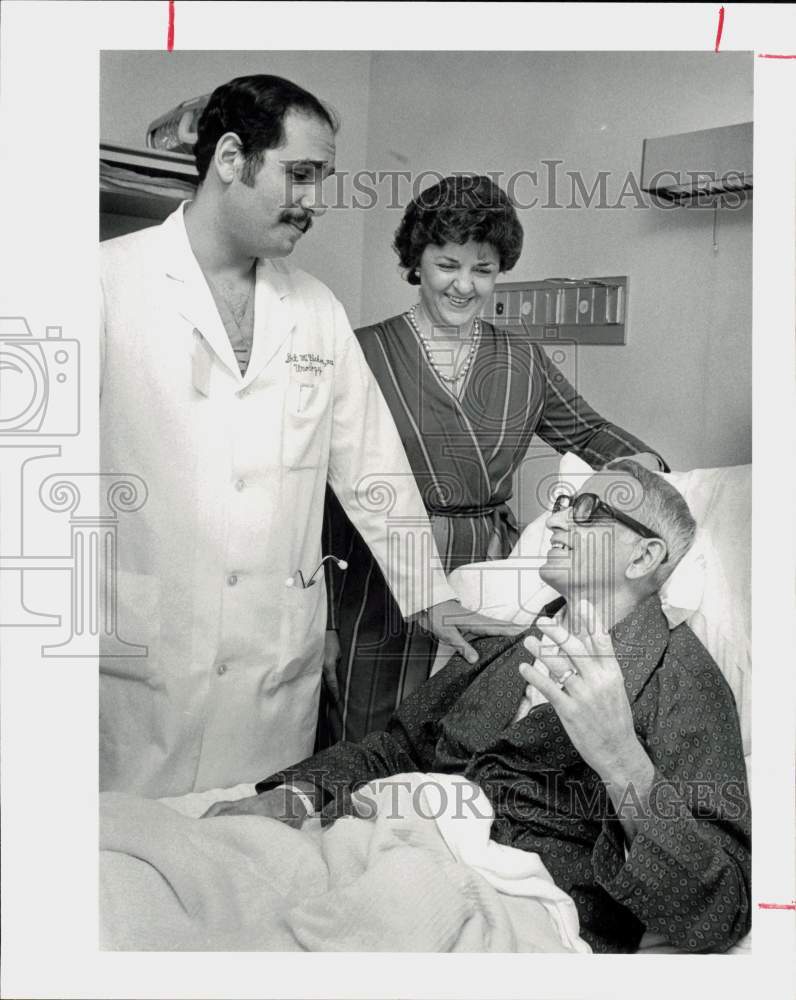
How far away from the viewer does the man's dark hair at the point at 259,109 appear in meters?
1.66

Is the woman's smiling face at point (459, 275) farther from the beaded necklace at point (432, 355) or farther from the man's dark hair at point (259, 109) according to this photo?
the man's dark hair at point (259, 109)

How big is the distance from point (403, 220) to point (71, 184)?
49 centimetres

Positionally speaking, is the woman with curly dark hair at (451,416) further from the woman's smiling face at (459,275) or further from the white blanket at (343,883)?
the white blanket at (343,883)

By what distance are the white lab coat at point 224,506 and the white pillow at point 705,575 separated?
3.0 inches

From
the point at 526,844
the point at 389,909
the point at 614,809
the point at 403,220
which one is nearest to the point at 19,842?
the point at 389,909

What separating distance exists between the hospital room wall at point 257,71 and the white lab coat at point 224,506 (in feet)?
0.24

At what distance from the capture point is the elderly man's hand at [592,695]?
5.34ft

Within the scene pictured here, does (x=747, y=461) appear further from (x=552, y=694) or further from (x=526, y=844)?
(x=526, y=844)

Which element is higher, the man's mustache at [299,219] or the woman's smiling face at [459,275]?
the man's mustache at [299,219]

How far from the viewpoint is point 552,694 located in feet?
5.38
